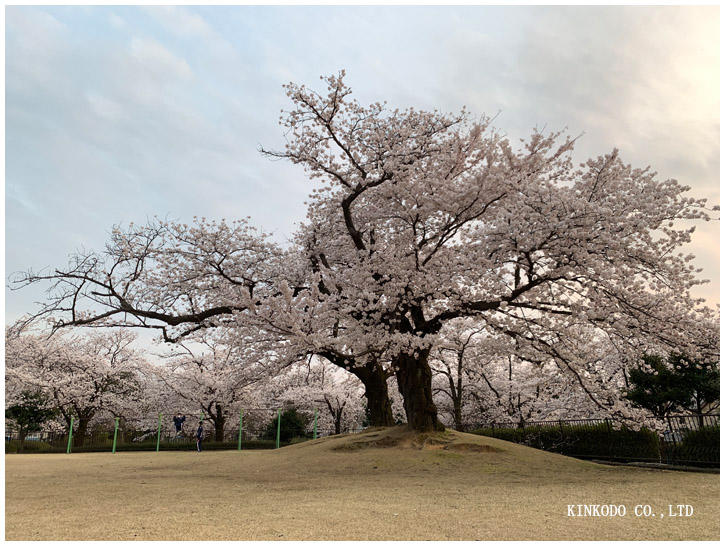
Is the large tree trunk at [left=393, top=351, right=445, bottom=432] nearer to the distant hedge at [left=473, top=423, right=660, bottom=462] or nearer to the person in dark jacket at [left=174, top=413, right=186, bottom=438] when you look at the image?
the distant hedge at [left=473, top=423, right=660, bottom=462]

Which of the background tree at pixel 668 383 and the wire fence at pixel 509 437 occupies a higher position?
the background tree at pixel 668 383

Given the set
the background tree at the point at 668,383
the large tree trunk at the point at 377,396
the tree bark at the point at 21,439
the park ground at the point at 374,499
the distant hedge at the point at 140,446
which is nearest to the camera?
the park ground at the point at 374,499

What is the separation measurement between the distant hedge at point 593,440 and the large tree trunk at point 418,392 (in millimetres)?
6138

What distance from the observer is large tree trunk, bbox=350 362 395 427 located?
17500 millimetres

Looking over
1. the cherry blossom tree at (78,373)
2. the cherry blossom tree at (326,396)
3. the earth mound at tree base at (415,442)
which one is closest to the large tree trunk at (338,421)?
the cherry blossom tree at (326,396)

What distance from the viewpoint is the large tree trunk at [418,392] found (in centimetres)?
1376

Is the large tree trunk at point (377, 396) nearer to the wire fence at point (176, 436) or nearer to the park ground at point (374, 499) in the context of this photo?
the park ground at point (374, 499)

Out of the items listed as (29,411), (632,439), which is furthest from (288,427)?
(632,439)

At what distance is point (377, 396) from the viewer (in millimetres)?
17750

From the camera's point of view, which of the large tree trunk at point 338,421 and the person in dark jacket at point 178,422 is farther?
the large tree trunk at point 338,421

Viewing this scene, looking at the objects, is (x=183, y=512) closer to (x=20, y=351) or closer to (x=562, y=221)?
(x=562, y=221)

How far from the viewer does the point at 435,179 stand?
12539mm

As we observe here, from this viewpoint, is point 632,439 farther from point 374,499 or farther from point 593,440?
point 374,499

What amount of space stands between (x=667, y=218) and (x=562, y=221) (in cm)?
265
